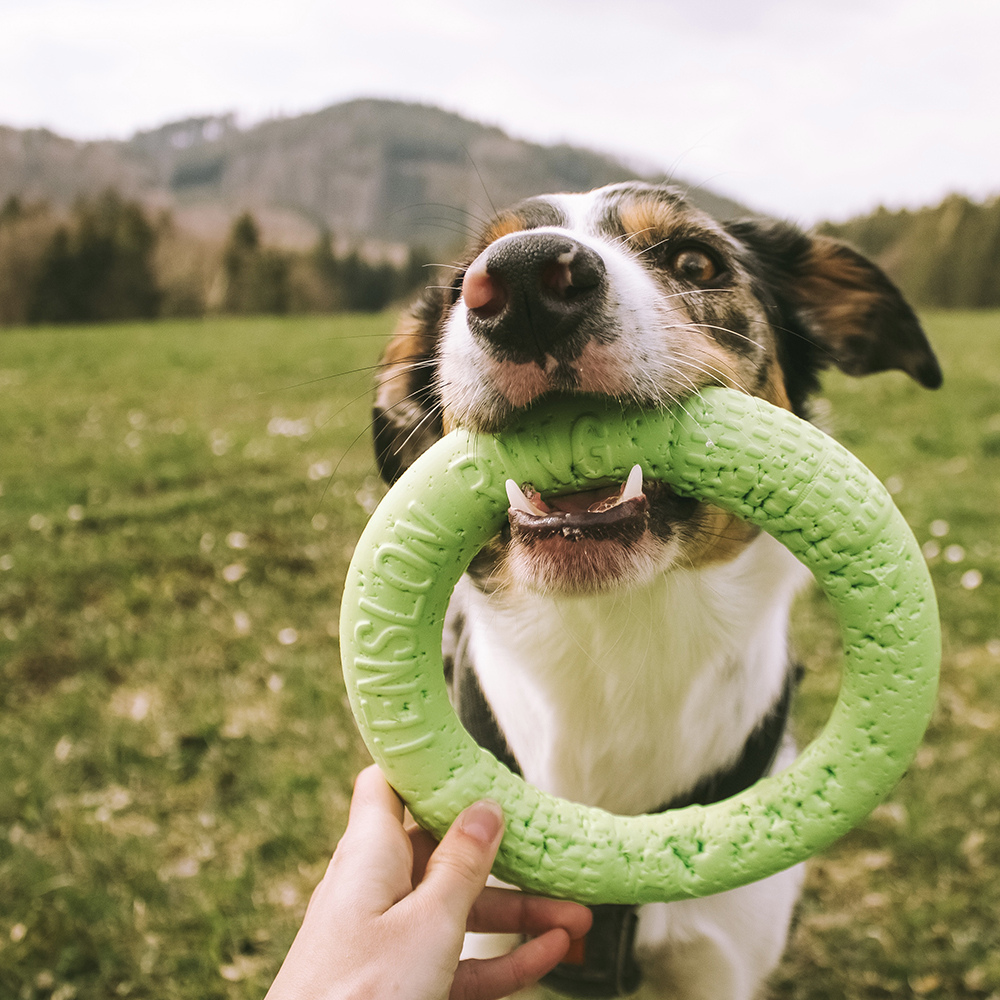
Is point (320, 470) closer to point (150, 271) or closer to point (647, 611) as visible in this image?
point (647, 611)

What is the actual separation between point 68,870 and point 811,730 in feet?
10.1

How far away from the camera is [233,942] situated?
2.63m

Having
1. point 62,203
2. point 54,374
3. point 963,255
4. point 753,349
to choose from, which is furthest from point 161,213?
point 753,349

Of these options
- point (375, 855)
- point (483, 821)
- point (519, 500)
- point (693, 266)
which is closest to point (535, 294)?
point (519, 500)

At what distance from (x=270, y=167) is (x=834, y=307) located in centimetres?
5124

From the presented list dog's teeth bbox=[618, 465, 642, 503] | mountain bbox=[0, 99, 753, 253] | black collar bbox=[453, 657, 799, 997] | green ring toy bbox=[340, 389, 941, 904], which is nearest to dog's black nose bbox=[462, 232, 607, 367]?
green ring toy bbox=[340, 389, 941, 904]

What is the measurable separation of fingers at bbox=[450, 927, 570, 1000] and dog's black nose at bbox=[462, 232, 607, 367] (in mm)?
1278

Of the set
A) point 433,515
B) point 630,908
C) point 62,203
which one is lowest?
point 630,908

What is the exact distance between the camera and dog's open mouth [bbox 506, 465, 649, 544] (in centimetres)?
151

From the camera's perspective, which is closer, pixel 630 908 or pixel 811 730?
pixel 630 908

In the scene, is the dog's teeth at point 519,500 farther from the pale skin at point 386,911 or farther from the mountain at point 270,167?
the mountain at point 270,167

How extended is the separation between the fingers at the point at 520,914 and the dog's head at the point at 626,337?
0.71 m

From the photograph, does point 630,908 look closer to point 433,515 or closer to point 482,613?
point 482,613

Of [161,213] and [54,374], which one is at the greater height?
[161,213]
